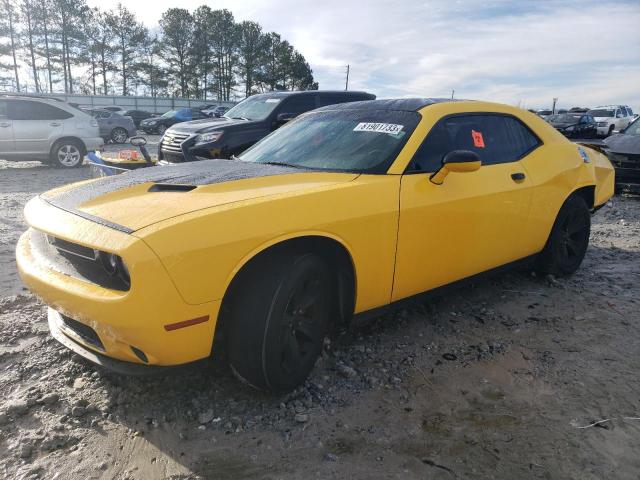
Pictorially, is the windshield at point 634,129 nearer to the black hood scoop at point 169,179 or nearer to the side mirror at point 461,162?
the side mirror at point 461,162

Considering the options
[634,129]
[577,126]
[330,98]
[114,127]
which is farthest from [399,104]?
[577,126]

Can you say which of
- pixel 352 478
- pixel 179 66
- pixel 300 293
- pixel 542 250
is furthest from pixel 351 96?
pixel 179 66

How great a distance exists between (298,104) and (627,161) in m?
5.70

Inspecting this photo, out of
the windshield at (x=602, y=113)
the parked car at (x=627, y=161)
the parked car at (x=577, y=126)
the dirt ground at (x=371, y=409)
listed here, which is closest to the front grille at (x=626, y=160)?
the parked car at (x=627, y=161)

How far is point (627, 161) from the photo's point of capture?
822 centimetres

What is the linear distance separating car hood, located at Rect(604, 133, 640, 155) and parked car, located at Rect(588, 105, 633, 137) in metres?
17.5

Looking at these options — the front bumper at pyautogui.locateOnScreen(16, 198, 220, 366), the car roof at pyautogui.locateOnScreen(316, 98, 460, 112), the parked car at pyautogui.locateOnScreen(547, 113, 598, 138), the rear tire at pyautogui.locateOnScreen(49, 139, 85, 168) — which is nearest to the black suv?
the rear tire at pyautogui.locateOnScreen(49, 139, 85, 168)

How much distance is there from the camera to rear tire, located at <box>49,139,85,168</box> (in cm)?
1095

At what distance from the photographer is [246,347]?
225cm

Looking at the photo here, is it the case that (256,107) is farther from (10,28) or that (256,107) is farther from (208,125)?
(10,28)

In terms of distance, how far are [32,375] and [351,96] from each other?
7504 mm

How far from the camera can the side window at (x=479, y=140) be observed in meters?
3.02

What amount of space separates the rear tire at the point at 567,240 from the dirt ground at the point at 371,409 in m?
0.68

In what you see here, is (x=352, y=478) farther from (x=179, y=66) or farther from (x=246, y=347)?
(x=179, y=66)
